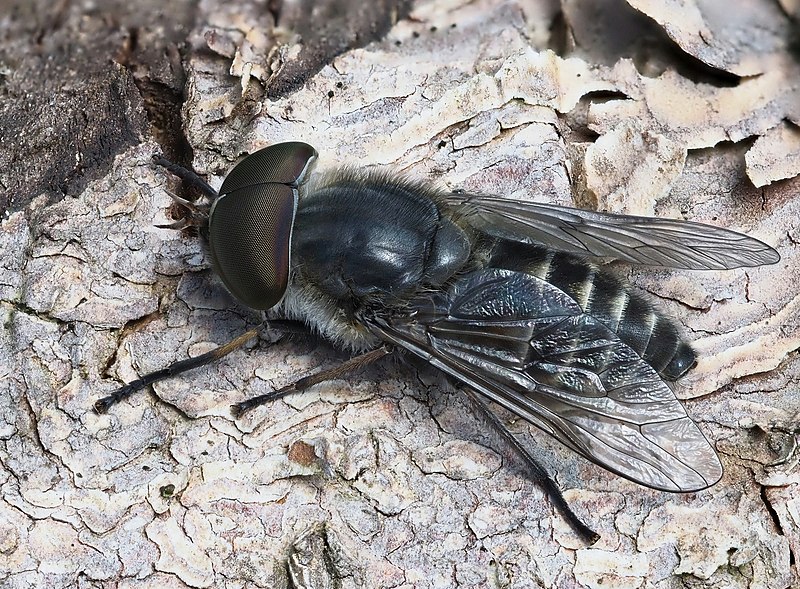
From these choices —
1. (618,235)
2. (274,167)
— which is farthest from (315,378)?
(618,235)

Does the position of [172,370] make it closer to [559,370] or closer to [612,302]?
[559,370]

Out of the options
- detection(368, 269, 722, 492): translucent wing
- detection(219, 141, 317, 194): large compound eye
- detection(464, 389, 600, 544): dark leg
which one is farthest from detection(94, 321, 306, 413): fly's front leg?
detection(464, 389, 600, 544): dark leg

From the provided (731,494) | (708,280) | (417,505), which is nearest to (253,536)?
(417,505)

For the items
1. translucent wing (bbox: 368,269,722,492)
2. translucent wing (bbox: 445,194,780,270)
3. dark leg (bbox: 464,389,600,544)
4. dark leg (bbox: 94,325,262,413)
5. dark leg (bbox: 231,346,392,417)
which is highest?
translucent wing (bbox: 445,194,780,270)

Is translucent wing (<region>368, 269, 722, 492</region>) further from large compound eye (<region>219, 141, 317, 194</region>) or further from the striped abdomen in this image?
large compound eye (<region>219, 141, 317, 194</region>)

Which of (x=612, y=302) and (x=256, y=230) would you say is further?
(x=612, y=302)

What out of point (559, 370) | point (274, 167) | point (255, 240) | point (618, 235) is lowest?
point (559, 370)
